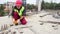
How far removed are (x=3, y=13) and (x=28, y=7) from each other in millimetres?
1990

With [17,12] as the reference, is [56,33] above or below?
below

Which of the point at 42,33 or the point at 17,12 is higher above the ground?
the point at 17,12

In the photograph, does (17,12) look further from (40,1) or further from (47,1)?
(47,1)

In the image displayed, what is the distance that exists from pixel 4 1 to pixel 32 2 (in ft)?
5.56

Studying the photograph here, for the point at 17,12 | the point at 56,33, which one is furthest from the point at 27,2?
the point at 56,33

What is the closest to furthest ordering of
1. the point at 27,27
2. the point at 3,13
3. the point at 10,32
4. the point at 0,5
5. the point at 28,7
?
1. the point at 10,32
2. the point at 27,27
3. the point at 3,13
4. the point at 0,5
5. the point at 28,7

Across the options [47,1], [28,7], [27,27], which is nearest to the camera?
[27,27]

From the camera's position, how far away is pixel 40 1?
10.3 metres

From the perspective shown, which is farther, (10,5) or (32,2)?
(32,2)

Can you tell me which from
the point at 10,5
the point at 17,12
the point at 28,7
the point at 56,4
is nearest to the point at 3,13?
the point at 10,5

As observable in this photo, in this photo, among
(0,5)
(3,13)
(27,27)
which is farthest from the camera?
(0,5)

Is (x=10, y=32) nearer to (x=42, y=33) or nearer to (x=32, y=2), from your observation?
(x=42, y=33)

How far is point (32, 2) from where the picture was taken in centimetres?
1048

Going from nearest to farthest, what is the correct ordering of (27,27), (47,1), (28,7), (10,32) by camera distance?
(10,32) → (27,27) → (28,7) → (47,1)
